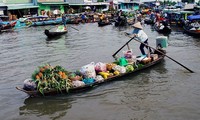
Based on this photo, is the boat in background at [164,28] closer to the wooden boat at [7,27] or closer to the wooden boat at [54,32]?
the wooden boat at [54,32]

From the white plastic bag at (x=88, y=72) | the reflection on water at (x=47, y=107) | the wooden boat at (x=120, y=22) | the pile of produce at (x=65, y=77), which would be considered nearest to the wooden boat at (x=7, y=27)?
the wooden boat at (x=120, y=22)

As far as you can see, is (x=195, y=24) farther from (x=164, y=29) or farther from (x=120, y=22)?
(x=120, y=22)

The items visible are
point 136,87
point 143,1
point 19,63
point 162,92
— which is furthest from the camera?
point 143,1

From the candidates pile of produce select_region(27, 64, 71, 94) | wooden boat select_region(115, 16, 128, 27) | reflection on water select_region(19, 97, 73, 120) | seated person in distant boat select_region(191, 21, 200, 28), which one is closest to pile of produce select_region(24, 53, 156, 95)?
pile of produce select_region(27, 64, 71, 94)

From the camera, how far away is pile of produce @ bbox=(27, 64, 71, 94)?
7.75 metres

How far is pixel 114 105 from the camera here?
7.62m

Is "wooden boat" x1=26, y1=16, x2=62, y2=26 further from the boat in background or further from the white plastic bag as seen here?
the white plastic bag


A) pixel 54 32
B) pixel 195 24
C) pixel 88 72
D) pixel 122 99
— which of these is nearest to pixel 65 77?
pixel 88 72

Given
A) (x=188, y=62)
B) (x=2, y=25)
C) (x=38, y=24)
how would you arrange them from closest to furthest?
(x=188, y=62), (x=2, y=25), (x=38, y=24)

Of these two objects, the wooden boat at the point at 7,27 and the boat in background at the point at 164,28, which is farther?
the wooden boat at the point at 7,27

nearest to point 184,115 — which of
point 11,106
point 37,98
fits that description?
point 37,98

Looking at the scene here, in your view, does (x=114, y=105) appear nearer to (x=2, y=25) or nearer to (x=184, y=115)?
(x=184, y=115)

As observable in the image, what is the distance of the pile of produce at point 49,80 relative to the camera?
25.4 feet

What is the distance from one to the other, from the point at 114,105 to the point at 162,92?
5.41 ft
